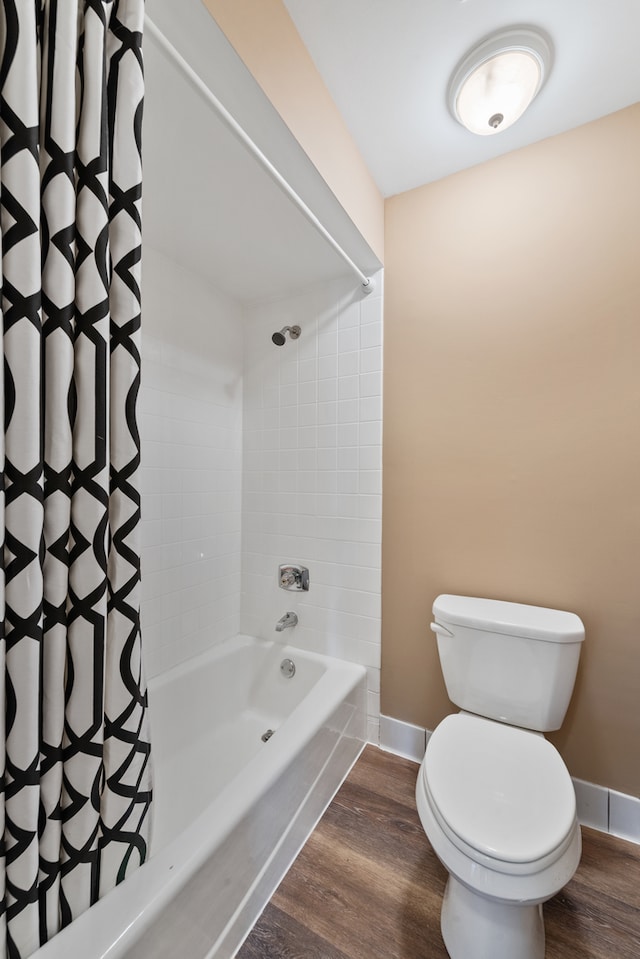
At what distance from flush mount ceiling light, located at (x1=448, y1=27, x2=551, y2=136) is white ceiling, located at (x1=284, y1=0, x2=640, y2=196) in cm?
3

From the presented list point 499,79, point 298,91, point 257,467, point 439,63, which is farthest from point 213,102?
point 257,467

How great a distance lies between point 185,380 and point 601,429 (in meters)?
1.64

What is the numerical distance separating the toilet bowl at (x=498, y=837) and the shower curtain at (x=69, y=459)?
71 centimetres

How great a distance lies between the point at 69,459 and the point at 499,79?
1563 millimetres

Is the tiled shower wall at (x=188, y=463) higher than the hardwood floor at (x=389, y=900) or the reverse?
higher

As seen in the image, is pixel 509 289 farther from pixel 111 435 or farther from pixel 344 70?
pixel 111 435

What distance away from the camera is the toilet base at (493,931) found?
0.88 metres

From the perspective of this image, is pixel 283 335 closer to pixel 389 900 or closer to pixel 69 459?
pixel 69 459

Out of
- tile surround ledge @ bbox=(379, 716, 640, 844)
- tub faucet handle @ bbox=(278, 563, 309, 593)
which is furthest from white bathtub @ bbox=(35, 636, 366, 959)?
tile surround ledge @ bbox=(379, 716, 640, 844)

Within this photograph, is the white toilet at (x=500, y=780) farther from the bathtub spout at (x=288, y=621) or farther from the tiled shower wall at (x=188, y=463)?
the tiled shower wall at (x=188, y=463)

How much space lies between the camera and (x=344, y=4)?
39.7 inches

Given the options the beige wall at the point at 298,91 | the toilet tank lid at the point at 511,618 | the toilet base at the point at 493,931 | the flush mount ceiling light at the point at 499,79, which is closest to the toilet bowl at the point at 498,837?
the toilet base at the point at 493,931

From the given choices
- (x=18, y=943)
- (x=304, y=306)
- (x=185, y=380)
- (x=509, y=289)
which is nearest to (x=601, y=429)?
(x=509, y=289)

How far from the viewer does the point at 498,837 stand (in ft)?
2.72
